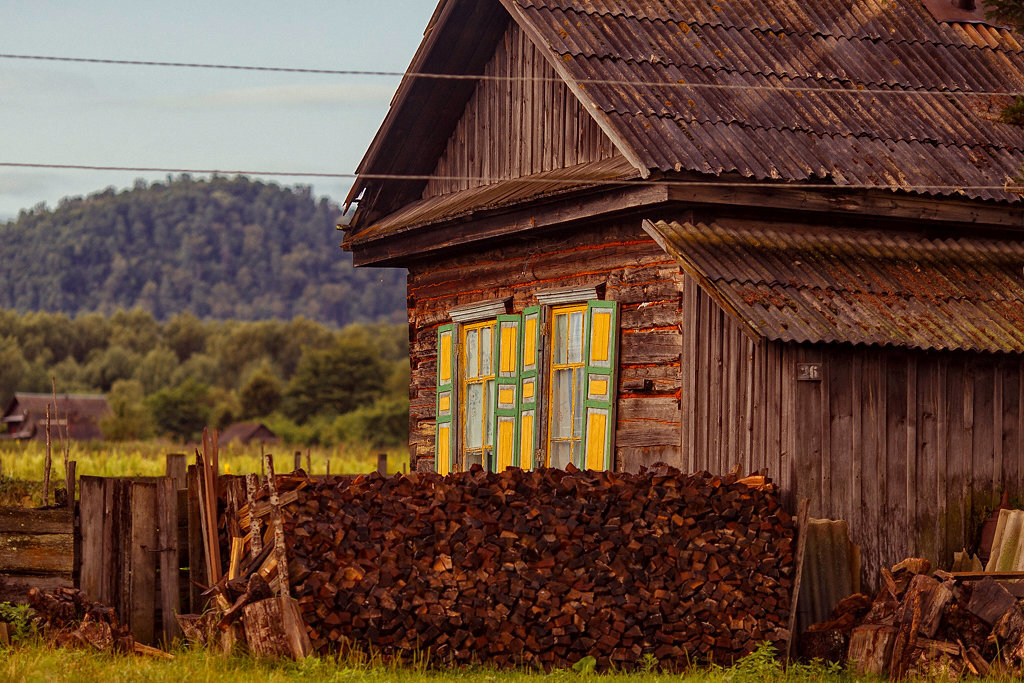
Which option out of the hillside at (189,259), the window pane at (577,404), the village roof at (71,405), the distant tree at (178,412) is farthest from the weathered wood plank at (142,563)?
the hillside at (189,259)

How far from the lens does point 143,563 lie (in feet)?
33.9

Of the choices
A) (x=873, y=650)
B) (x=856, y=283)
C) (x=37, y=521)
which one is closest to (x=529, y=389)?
(x=856, y=283)

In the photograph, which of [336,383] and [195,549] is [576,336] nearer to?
[195,549]

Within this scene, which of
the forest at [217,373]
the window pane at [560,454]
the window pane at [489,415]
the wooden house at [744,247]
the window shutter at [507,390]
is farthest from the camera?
the forest at [217,373]

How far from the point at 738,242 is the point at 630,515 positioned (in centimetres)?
285

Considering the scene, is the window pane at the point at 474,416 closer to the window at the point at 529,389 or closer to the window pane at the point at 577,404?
the window at the point at 529,389

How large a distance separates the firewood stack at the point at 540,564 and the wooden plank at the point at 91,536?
4.00 ft

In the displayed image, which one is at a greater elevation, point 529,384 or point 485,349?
point 485,349

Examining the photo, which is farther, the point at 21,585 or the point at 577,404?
the point at 577,404

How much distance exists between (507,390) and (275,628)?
5535mm

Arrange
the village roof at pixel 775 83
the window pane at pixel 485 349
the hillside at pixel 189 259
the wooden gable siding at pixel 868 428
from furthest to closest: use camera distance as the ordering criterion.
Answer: the hillside at pixel 189 259
the window pane at pixel 485 349
the village roof at pixel 775 83
the wooden gable siding at pixel 868 428

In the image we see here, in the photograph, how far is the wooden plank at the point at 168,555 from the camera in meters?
10.3

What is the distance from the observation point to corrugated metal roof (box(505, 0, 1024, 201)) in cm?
1231

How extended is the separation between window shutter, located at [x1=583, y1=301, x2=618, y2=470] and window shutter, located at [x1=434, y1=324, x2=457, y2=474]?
282 centimetres
